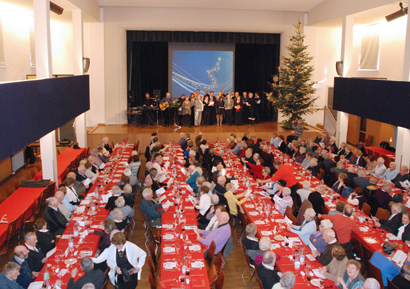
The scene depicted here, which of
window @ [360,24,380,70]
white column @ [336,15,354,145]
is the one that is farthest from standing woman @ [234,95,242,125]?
window @ [360,24,380,70]

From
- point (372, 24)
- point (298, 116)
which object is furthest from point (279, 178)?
point (372, 24)

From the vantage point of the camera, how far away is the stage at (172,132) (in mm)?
16516

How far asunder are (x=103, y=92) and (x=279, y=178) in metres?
11.2

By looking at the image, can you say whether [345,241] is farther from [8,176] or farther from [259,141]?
[8,176]

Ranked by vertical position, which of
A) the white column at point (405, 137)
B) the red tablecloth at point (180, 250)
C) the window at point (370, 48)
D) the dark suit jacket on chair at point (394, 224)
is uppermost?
the window at point (370, 48)

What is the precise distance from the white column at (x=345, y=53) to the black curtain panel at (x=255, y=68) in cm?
513

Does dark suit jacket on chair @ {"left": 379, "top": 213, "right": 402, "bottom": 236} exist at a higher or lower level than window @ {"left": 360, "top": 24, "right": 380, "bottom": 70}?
lower

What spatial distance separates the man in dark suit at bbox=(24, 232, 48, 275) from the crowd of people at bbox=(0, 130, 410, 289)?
0.05ft

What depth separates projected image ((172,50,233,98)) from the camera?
19.8 meters

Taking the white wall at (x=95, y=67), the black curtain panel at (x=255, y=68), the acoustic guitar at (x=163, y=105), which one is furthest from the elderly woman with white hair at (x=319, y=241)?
the black curtain panel at (x=255, y=68)

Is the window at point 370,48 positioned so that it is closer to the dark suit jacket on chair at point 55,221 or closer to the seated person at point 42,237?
the dark suit jacket on chair at point 55,221

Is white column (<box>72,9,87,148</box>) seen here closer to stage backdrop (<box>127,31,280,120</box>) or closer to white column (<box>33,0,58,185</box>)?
stage backdrop (<box>127,31,280,120</box>)

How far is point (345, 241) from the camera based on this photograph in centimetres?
717

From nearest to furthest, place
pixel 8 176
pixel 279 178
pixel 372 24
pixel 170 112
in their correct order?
pixel 279 178 → pixel 8 176 → pixel 372 24 → pixel 170 112
